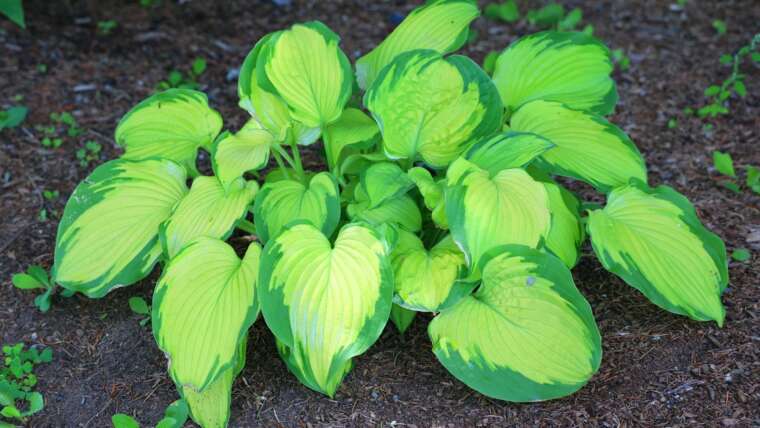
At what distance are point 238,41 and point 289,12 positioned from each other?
363 mm

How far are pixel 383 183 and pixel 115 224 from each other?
84 cm

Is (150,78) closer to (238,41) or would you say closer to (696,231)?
(238,41)

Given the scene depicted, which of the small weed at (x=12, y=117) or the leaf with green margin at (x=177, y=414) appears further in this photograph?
the small weed at (x=12, y=117)

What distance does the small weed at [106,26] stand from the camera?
3.85 meters

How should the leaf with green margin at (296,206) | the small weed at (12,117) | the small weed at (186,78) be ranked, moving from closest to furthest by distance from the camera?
the leaf with green margin at (296,206) → the small weed at (12,117) → the small weed at (186,78)

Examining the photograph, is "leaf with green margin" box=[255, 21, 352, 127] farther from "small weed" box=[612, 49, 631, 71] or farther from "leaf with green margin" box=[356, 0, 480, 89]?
"small weed" box=[612, 49, 631, 71]

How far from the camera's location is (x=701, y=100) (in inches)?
136

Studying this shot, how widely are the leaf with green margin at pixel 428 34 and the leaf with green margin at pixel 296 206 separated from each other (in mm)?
454

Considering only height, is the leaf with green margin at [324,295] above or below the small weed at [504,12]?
above

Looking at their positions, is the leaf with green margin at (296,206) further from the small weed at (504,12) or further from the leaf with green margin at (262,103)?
the small weed at (504,12)

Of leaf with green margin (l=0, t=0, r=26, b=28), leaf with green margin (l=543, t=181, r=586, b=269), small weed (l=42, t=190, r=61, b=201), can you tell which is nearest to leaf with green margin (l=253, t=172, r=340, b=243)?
leaf with green margin (l=543, t=181, r=586, b=269)

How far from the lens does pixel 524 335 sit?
2.11 metres

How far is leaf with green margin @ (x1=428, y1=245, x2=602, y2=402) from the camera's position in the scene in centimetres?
208

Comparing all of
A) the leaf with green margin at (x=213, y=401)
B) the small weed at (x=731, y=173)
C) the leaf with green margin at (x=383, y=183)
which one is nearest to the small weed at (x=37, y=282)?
the leaf with green margin at (x=213, y=401)
